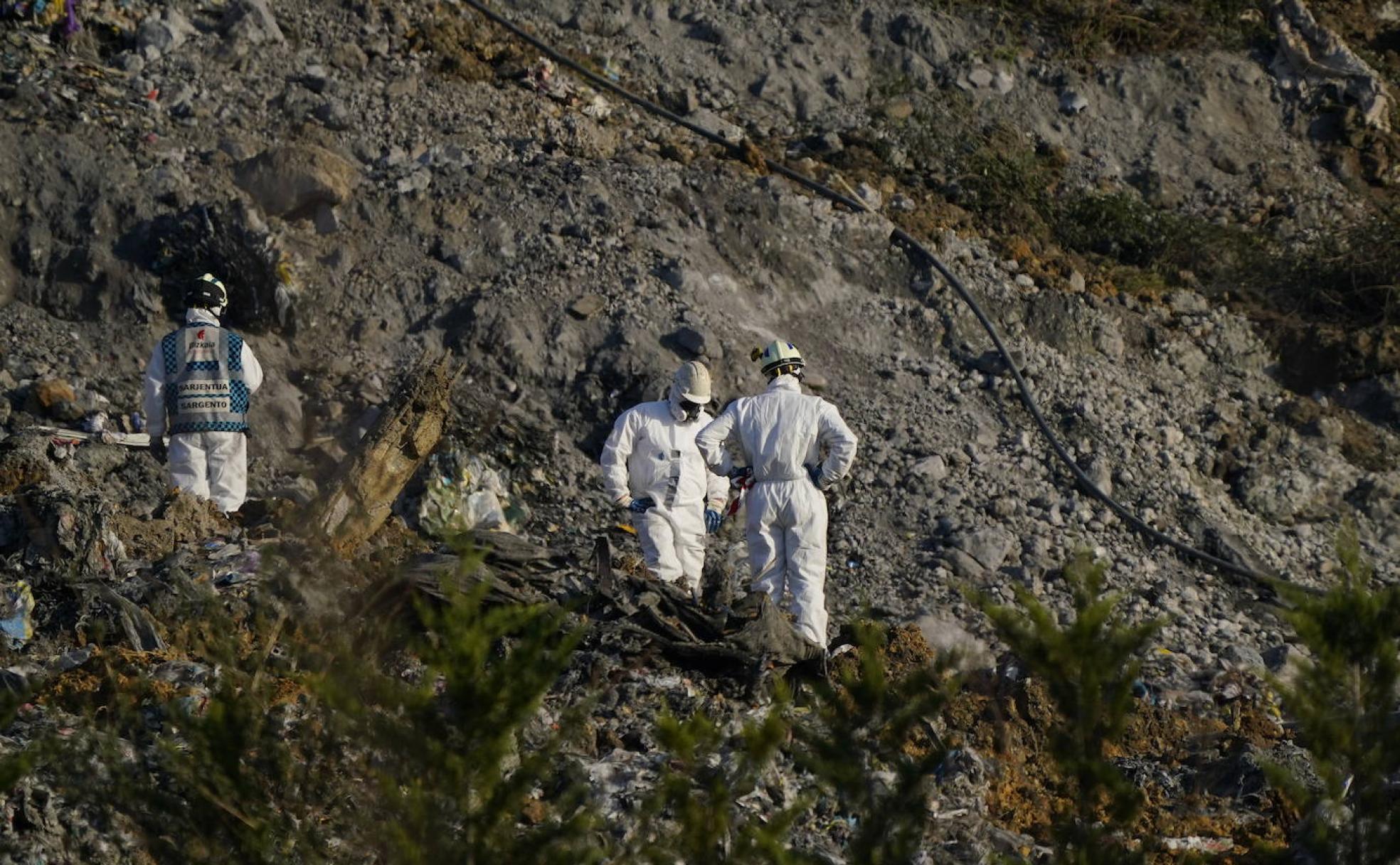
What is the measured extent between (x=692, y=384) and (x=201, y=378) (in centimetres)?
272

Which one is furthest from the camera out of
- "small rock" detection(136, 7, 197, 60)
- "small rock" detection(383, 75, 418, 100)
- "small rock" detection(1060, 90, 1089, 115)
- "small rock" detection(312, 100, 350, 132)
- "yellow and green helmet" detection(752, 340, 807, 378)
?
"small rock" detection(1060, 90, 1089, 115)

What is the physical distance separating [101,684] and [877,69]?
1033 cm

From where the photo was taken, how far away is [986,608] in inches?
188

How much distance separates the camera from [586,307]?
11.8m

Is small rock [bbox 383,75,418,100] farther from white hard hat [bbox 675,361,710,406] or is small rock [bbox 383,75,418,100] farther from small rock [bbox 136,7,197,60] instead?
white hard hat [bbox 675,361,710,406]

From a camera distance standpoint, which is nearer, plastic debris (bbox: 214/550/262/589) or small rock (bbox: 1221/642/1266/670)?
plastic debris (bbox: 214/550/262/589)

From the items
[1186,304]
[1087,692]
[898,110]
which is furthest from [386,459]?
[1186,304]

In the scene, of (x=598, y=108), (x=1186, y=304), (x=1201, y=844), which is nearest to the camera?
(x=1201, y=844)

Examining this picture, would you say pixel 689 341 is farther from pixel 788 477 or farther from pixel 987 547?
pixel 788 477

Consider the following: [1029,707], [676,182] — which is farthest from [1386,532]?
[676,182]

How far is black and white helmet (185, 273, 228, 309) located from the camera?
9242 mm

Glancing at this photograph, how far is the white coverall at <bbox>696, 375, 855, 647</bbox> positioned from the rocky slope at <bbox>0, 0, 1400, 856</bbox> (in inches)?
41.2

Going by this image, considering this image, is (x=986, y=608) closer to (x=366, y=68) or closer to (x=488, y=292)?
(x=488, y=292)

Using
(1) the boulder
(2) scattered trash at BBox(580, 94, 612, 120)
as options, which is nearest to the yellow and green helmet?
(1) the boulder
